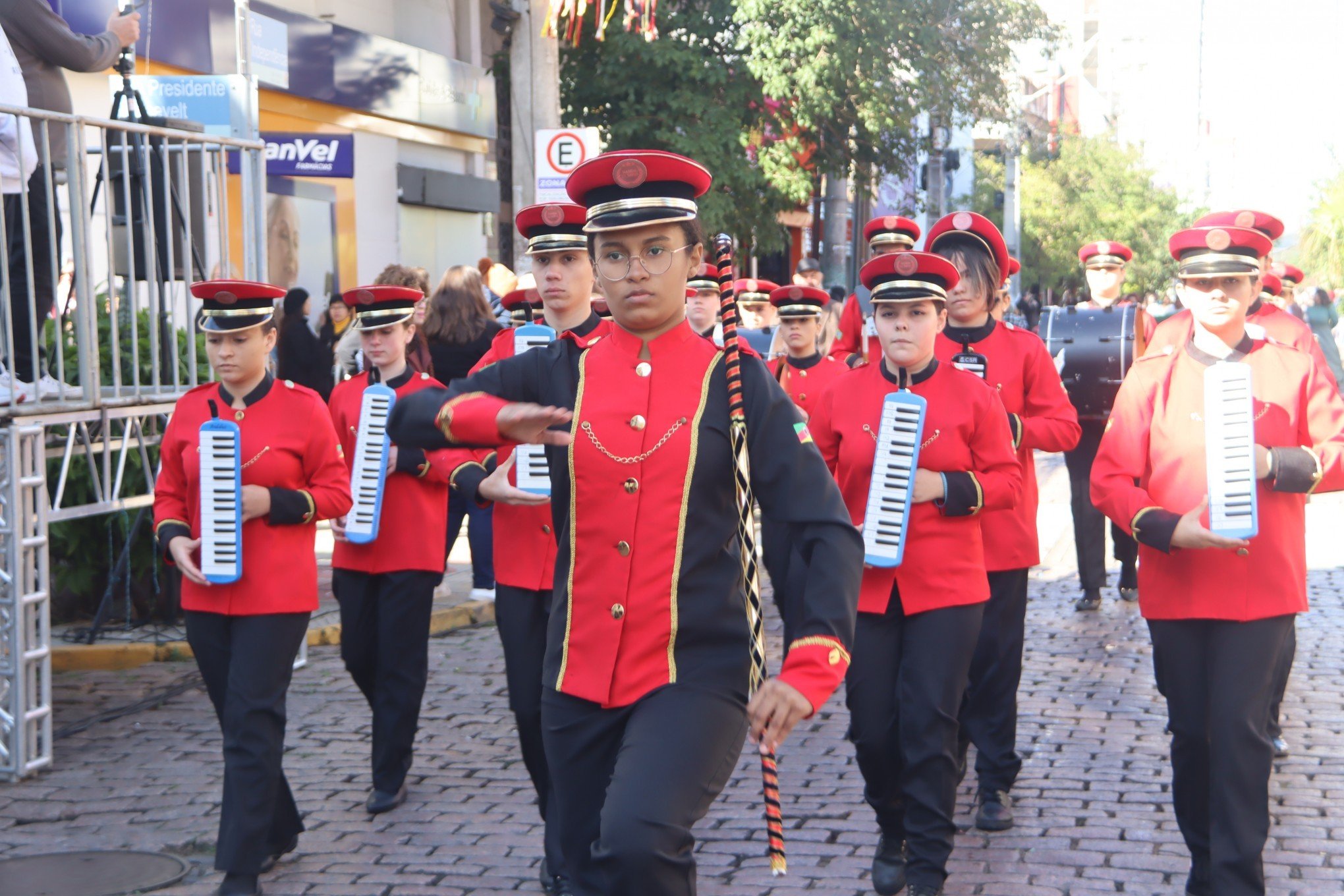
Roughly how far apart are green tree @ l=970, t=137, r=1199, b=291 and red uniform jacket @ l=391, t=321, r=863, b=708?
183 ft

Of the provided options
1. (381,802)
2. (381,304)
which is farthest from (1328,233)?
(381,802)

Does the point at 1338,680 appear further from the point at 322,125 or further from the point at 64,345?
the point at 322,125

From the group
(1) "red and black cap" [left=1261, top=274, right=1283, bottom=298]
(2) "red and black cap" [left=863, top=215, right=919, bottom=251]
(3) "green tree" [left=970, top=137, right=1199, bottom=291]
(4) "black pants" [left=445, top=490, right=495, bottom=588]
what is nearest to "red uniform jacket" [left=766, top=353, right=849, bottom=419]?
(2) "red and black cap" [left=863, top=215, right=919, bottom=251]

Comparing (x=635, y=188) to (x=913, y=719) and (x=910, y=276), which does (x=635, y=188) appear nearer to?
(x=910, y=276)

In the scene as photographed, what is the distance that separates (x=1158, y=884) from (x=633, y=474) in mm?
2839

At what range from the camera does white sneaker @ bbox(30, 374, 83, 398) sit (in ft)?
24.4

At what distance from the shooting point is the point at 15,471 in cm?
713

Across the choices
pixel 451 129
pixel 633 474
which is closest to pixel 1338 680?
pixel 633 474

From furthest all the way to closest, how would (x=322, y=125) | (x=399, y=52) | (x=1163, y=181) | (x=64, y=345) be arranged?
A: (x=1163, y=181), (x=399, y=52), (x=322, y=125), (x=64, y=345)

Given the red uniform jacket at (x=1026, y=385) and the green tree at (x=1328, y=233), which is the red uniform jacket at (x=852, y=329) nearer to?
the red uniform jacket at (x=1026, y=385)

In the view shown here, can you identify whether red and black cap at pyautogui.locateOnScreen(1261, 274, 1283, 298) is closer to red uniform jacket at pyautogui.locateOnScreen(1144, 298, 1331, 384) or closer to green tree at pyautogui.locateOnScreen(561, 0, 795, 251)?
red uniform jacket at pyautogui.locateOnScreen(1144, 298, 1331, 384)

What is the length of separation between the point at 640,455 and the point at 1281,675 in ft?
10.7

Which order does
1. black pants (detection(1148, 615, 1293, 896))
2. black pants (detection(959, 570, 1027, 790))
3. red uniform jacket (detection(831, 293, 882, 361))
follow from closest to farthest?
1. black pants (detection(1148, 615, 1293, 896))
2. black pants (detection(959, 570, 1027, 790))
3. red uniform jacket (detection(831, 293, 882, 361))

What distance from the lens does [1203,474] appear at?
5.08 meters
